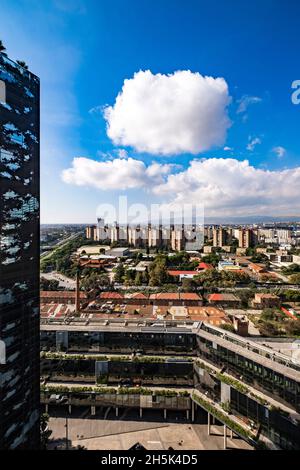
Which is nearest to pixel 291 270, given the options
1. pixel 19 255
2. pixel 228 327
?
pixel 228 327

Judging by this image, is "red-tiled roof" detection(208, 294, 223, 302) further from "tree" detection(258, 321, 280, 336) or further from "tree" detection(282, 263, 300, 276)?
"tree" detection(282, 263, 300, 276)

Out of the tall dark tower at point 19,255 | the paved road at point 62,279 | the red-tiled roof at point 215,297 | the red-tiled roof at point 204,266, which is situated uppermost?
the tall dark tower at point 19,255

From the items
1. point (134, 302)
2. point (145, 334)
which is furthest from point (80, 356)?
point (134, 302)

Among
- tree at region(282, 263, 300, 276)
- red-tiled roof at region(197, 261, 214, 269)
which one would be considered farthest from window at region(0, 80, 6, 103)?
tree at region(282, 263, 300, 276)

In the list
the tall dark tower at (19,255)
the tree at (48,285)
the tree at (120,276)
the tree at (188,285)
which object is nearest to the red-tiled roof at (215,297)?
the tree at (188,285)

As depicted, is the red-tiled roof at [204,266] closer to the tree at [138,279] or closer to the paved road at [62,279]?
the tree at [138,279]

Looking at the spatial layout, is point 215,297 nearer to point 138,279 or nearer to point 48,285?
point 138,279

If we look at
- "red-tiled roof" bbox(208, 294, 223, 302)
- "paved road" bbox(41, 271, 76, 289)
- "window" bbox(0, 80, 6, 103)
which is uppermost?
"window" bbox(0, 80, 6, 103)
